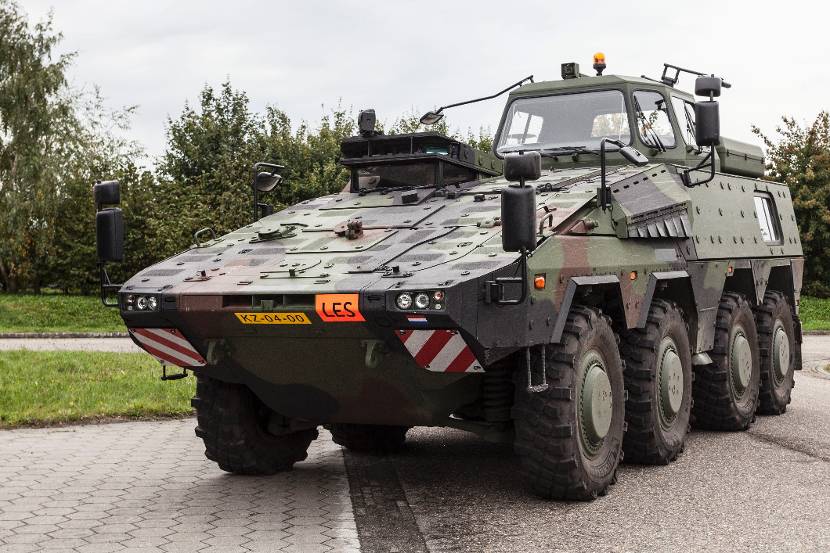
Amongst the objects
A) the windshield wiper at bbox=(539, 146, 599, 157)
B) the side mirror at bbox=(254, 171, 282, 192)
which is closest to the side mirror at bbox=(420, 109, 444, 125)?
the windshield wiper at bbox=(539, 146, 599, 157)

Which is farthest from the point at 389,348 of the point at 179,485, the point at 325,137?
the point at 325,137

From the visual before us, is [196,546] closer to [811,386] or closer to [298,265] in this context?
[298,265]

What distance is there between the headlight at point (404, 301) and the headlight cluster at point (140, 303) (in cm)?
157

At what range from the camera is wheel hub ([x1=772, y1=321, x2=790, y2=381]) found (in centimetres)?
1066

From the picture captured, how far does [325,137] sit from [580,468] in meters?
25.8

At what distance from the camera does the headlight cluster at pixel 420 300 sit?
5.76m

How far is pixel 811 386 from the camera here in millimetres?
13773

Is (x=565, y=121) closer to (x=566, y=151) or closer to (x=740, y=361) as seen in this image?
(x=566, y=151)

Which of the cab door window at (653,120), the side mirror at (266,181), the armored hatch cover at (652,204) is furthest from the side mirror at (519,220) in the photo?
the cab door window at (653,120)

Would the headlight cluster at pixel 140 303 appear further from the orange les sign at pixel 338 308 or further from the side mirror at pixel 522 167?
the side mirror at pixel 522 167

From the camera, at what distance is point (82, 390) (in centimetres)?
1162

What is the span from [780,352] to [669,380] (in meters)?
3.12

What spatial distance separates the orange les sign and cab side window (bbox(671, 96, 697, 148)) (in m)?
4.47

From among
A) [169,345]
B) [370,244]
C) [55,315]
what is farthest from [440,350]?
[55,315]
